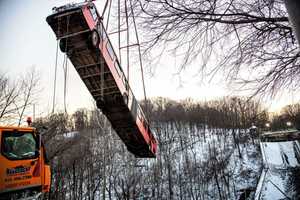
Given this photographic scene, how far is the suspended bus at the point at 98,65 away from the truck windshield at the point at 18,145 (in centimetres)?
193

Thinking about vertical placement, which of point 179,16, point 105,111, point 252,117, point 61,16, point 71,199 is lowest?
point 71,199

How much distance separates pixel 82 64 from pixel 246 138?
50144mm

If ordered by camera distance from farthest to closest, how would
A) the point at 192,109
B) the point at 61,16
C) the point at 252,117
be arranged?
the point at 192,109, the point at 252,117, the point at 61,16

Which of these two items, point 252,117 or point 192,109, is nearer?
point 252,117

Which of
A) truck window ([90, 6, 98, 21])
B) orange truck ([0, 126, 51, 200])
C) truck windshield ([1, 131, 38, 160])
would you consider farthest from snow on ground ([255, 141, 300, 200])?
truck window ([90, 6, 98, 21])

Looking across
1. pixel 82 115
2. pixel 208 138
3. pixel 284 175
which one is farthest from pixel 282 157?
pixel 208 138

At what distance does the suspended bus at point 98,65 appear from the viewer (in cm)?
508

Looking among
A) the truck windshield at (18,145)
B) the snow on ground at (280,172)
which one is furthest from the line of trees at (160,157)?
the snow on ground at (280,172)

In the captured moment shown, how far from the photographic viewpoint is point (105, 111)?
7.01m

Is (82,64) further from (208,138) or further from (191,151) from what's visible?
(208,138)

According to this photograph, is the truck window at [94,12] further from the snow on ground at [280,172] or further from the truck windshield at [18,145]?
the snow on ground at [280,172]

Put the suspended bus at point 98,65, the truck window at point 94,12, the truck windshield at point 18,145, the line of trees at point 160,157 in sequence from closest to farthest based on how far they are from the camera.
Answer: the suspended bus at point 98,65, the truck window at point 94,12, the truck windshield at point 18,145, the line of trees at point 160,157

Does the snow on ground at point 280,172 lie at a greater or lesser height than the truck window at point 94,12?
lesser

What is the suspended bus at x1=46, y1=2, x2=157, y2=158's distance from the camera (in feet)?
16.7
